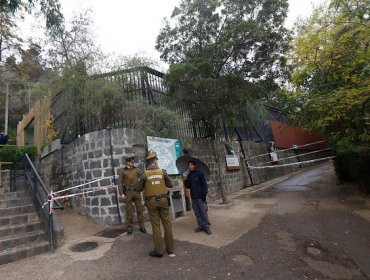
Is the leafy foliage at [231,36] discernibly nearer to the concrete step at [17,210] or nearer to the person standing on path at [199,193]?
the person standing on path at [199,193]

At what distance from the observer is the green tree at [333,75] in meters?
6.57

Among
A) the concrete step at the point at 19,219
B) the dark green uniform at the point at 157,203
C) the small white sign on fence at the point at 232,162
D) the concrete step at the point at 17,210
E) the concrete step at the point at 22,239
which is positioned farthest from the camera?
the small white sign on fence at the point at 232,162

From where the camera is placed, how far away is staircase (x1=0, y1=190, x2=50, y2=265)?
486cm

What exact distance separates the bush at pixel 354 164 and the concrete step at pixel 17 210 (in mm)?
9387

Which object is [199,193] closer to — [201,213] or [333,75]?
[201,213]

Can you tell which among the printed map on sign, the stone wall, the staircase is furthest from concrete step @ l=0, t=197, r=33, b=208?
the printed map on sign

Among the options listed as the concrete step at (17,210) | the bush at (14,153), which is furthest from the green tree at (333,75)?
the bush at (14,153)

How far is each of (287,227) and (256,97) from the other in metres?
4.50

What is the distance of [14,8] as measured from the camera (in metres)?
5.25

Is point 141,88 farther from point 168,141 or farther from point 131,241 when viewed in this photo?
point 131,241

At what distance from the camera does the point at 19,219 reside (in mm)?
5777

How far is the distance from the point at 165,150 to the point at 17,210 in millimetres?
3845

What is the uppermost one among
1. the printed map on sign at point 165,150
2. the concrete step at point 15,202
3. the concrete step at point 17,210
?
the printed map on sign at point 165,150

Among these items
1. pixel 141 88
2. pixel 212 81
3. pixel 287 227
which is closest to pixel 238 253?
pixel 287 227
